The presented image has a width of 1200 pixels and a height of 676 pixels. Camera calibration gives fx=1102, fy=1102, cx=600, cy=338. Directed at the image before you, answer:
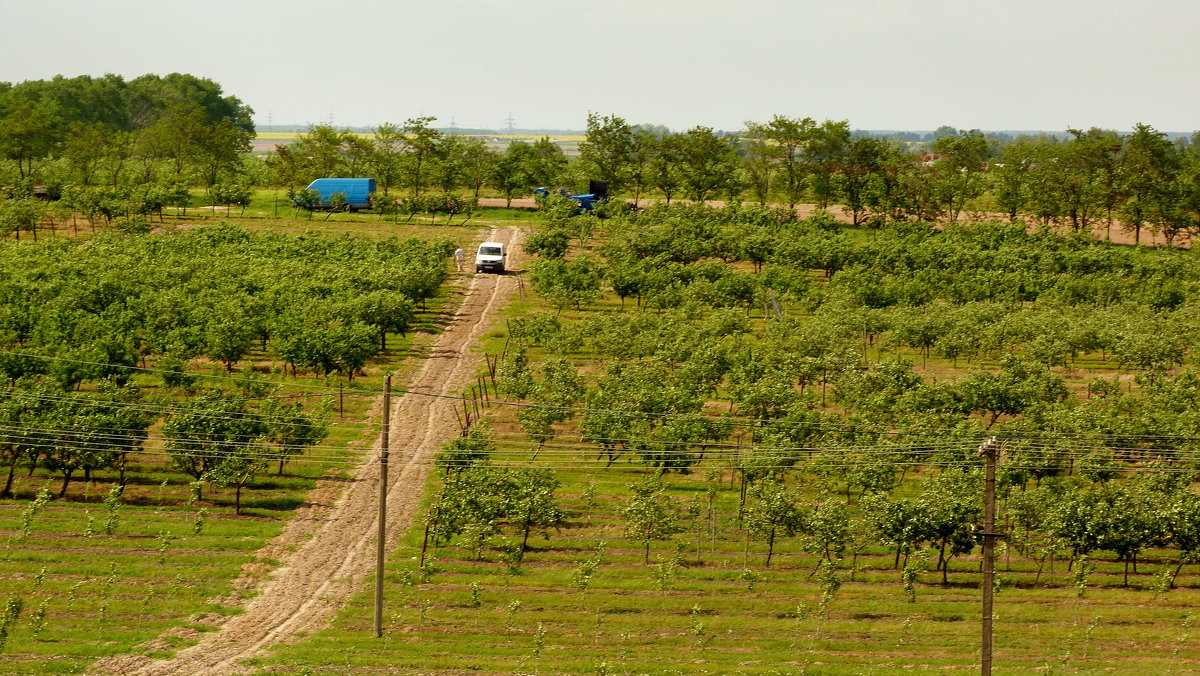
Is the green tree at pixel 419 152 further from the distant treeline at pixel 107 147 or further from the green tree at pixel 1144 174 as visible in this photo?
the green tree at pixel 1144 174

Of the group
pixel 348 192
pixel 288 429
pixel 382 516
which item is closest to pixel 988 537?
pixel 382 516

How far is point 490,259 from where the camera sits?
70.2 m

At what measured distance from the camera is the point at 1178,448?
3488 centimetres

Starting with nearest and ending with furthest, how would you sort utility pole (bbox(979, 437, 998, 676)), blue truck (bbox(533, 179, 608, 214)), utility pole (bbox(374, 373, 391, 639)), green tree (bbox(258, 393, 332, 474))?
1. utility pole (bbox(979, 437, 998, 676))
2. utility pole (bbox(374, 373, 391, 639))
3. green tree (bbox(258, 393, 332, 474))
4. blue truck (bbox(533, 179, 608, 214))

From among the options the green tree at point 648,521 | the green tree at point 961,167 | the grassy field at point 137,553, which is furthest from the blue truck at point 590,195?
the green tree at point 648,521

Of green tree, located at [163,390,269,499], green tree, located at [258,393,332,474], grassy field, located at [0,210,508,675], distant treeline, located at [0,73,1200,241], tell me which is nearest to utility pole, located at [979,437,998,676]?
grassy field, located at [0,210,508,675]

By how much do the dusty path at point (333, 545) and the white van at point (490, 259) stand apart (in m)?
21.4

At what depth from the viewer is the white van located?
231 feet

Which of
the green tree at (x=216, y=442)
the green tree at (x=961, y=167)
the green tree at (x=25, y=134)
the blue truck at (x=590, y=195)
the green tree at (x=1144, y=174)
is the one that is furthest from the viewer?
the green tree at (x=25, y=134)

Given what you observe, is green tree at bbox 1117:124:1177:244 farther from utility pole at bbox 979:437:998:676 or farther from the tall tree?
utility pole at bbox 979:437:998:676

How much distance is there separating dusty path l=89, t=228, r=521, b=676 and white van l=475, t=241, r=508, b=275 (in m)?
21.4

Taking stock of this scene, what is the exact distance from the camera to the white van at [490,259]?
70.3 m

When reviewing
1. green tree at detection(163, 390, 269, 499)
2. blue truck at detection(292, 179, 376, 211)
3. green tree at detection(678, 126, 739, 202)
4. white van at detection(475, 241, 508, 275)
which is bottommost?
green tree at detection(163, 390, 269, 499)

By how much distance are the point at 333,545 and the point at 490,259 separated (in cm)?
4035
